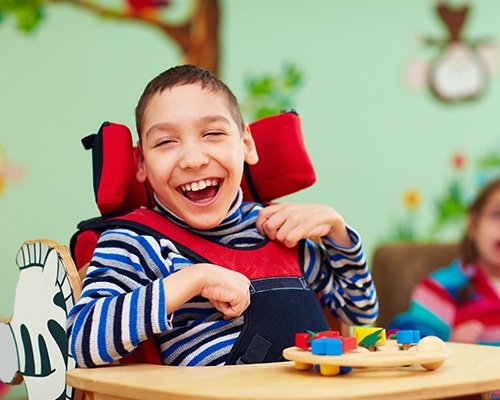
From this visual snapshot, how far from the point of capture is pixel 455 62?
2.77m

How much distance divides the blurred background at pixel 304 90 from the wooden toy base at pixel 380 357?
134 cm

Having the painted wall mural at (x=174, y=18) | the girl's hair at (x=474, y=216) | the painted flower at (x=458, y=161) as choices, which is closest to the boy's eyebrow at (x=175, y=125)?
the painted wall mural at (x=174, y=18)

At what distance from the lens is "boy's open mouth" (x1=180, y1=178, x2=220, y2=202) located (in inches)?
45.9

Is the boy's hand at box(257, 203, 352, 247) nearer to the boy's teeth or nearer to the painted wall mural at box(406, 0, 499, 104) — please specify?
the boy's teeth

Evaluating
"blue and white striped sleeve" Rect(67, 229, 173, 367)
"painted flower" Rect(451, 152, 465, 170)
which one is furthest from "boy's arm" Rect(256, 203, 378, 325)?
"painted flower" Rect(451, 152, 465, 170)

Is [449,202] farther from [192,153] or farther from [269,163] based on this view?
[192,153]

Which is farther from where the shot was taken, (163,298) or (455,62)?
(455,62)

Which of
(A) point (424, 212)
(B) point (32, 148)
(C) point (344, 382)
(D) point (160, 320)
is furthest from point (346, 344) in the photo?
(A) point (424, 212)

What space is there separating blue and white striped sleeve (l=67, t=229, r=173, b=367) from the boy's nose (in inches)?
6.5

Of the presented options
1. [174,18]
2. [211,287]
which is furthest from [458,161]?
[211,287]

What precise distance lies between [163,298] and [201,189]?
25cm

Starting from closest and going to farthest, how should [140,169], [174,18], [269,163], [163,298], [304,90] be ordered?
[163,298] → [140,169] → [269,163] → [174,18] → [304,90]

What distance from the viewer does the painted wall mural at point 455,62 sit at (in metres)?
2.74

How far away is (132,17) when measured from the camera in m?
2.26
